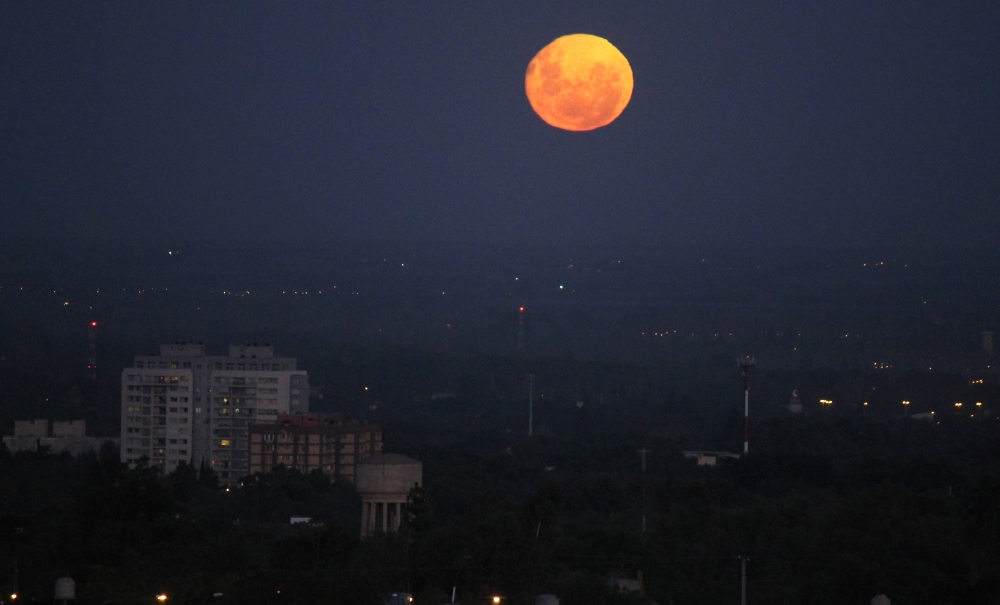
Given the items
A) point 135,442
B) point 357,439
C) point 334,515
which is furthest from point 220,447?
point 334,515

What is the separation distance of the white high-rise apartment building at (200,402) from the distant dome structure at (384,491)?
2506 centimetres

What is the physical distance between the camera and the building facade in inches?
1693

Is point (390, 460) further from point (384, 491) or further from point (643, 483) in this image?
point (643, 483)

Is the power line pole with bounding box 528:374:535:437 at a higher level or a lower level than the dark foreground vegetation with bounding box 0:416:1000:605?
higher

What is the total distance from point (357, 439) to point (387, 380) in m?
27.8

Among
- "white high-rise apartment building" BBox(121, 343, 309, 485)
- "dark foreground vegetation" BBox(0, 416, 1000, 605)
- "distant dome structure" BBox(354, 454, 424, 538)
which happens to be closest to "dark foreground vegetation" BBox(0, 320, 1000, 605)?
"dark foreground vegetation" BBox(0, 416, 1000, 605)

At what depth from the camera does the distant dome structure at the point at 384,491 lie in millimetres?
22578

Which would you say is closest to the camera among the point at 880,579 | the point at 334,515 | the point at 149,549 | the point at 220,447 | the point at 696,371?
the point at 880,579

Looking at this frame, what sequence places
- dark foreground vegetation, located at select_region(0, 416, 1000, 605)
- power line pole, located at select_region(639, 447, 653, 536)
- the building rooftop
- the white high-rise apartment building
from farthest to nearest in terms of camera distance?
1. the white high-rise apartment building
2. power line pole, located at select_region(639, 447, 653, 536)
3. the building rooftop
4. dark foreground vegetation, located at select_region(0, 416, 1000, 605)

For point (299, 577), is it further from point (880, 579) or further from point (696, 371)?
point (696, 371)

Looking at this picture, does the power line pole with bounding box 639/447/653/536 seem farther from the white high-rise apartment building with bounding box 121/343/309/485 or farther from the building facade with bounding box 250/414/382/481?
the white high-rise apartment building with bounding box 121/343/309/485

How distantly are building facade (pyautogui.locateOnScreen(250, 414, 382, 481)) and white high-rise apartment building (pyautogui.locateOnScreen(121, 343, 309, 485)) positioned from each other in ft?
9.15

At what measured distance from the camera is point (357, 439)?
4375cm

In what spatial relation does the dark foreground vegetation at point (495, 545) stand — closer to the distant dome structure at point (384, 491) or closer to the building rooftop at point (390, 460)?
the distant dome structure at point (384, 491)
